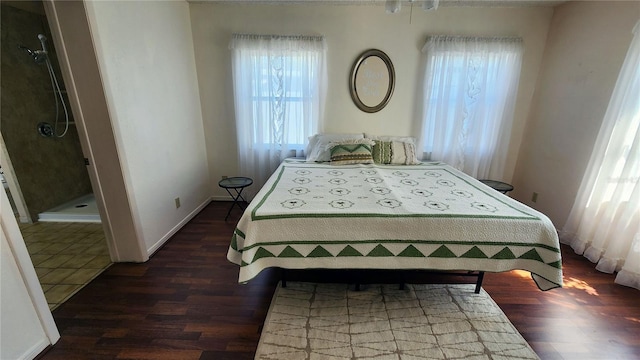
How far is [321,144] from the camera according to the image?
3088mm

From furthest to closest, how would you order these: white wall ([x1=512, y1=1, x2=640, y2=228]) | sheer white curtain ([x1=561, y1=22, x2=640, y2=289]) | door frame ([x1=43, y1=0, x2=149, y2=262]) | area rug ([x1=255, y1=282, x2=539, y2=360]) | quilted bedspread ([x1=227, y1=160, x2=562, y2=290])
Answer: white wall ([x1=512, y1=1, x2=640, y2=228])
sheer white curtain ([x1=561, y1=22, x2=640, y2=289])
door frame ([x1=43, y1=0, x2=149, y2=262])
quilted bedspread ([x1=227, y1=160, x2=562, y2=290])
area rug ([x1=255, y1=282, x2=539, y2=360])

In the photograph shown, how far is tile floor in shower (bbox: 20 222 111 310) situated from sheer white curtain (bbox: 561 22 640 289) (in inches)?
167

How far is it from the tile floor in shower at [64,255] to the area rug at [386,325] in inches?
61.8

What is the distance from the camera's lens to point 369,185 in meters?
2.18

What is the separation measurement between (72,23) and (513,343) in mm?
3438

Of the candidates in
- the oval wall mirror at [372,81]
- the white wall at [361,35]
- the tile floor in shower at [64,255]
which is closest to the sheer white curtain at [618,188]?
the white wall at [361,35]

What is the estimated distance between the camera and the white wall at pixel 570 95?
225cm

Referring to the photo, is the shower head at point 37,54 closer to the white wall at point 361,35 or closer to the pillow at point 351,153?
the white wall at point 361,35

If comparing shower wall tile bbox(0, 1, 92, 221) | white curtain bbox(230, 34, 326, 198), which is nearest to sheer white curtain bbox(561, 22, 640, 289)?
white curtain bbox(230, 34, 326, 198)

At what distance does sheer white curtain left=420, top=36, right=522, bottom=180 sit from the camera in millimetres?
2934

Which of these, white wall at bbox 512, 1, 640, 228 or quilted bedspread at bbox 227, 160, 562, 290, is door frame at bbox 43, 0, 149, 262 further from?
white wall at bbox 512, 1, 640, 228

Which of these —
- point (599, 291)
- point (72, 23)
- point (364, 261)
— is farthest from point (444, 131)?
point (72, 23)

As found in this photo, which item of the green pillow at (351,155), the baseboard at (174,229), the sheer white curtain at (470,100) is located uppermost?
the sheer white curtain at (470,100)

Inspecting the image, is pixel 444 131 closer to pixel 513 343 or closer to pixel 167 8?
pixel 513 343
